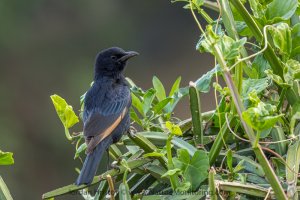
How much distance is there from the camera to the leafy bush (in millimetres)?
2445

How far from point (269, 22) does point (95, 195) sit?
0.80 meters

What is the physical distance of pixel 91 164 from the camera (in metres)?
3.13

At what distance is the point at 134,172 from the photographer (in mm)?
2758

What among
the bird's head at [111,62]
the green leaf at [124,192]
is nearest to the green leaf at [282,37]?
the green leaf at [124,192]

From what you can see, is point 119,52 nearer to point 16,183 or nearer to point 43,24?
point 16,183

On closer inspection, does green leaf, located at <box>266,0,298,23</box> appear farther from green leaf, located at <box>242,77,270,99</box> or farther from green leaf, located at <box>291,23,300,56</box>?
green leaf, located at <box>242,77,270,99</box>

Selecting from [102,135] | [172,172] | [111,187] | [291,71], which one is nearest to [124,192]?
[111,187]

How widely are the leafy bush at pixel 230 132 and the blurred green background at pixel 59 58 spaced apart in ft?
38.1

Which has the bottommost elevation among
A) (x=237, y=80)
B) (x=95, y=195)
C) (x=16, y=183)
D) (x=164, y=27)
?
(x=16, y=183)

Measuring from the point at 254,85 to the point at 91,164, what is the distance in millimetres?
812

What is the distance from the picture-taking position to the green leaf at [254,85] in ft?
8.35

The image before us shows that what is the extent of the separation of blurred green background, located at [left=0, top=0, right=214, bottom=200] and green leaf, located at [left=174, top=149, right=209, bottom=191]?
11880 mm

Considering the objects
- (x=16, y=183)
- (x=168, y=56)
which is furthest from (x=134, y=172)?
(x=168, y=56)

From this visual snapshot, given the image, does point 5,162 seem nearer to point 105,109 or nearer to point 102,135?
point 102,135
